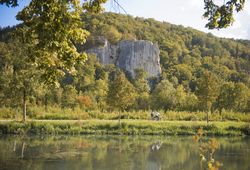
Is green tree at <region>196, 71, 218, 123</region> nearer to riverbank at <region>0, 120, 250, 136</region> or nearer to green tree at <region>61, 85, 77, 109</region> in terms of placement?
riverbank at <region>0, 120, 250, 136</region>

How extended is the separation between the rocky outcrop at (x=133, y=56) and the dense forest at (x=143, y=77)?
284 cm

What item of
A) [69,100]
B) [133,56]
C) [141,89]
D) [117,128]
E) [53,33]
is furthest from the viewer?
[133,56]

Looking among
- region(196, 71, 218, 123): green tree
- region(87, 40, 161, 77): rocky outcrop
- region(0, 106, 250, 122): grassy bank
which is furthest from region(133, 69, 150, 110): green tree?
region(196, 71, 218, 123): green tree

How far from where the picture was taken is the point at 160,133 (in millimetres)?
38906

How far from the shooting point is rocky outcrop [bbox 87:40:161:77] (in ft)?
340

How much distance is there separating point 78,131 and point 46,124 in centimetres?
296

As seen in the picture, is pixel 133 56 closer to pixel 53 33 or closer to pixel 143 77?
pixel 143 77

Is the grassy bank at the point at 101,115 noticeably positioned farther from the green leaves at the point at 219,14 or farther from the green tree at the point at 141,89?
the green leaves at the point at 219,14

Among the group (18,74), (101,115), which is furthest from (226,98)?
(18,74)

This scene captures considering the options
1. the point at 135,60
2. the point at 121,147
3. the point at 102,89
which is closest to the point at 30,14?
the point at 121,147

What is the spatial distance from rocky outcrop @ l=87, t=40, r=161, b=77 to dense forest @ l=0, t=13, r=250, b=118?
2.84 meters

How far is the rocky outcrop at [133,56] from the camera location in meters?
104

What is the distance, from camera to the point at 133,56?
105625 mm

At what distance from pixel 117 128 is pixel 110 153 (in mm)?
12660
